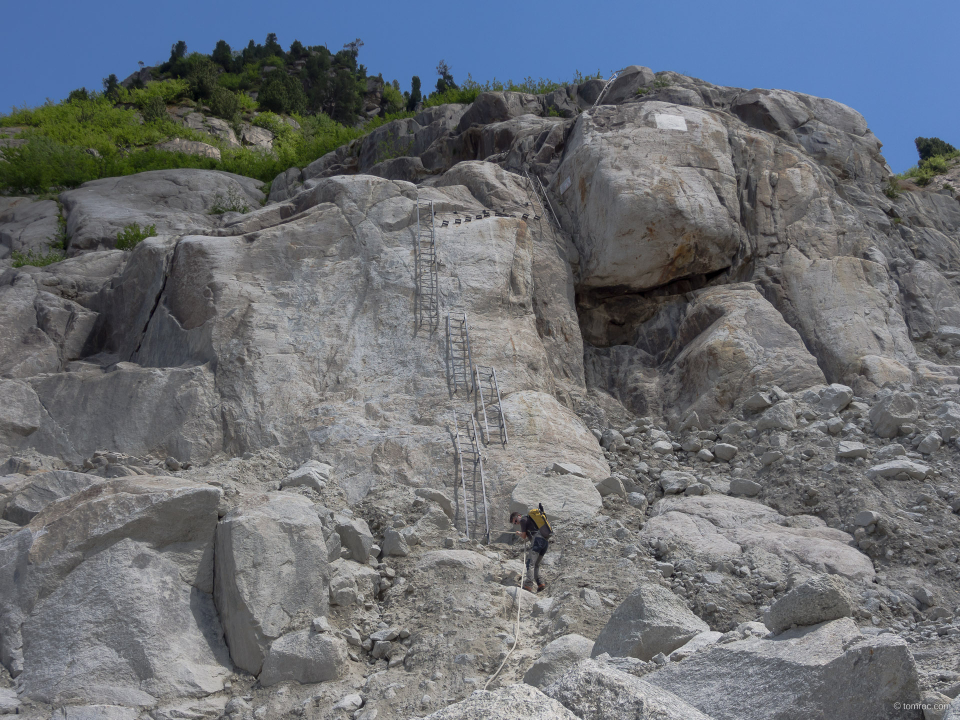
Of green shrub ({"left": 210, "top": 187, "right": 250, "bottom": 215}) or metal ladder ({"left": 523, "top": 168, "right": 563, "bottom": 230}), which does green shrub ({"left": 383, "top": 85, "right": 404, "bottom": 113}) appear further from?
metal ladder ({"left": 523, "top": 168, "right": 563, "bottom": 230})

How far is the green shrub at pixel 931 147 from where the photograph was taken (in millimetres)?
→ 25422

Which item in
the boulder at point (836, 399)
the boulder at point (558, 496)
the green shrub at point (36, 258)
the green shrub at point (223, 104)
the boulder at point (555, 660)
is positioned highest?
the green shrub at point (223, 104)

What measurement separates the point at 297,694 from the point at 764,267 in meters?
11.2

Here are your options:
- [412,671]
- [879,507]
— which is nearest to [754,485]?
[879,507]

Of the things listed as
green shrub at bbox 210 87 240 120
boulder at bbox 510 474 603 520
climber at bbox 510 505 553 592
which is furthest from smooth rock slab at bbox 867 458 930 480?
green shrub at bbox 210 87 240 120

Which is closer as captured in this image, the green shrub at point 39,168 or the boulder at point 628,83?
the boulder at point 628,83

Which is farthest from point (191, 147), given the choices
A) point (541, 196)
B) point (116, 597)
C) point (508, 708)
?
point (508, 708)

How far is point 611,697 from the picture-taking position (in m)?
4.16

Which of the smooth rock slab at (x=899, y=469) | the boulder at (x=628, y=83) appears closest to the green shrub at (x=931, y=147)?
the boulder at (x=628, y=83)

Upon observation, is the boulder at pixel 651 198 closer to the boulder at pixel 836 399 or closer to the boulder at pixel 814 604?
the boulder at pixel 836 399

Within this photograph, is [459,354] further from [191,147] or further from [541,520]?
[191,147]

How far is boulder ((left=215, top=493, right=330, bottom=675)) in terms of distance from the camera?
23.4 feet

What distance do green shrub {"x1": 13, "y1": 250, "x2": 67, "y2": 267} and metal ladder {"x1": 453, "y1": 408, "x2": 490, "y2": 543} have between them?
32.5ft

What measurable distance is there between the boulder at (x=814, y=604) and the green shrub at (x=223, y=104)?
107ft
